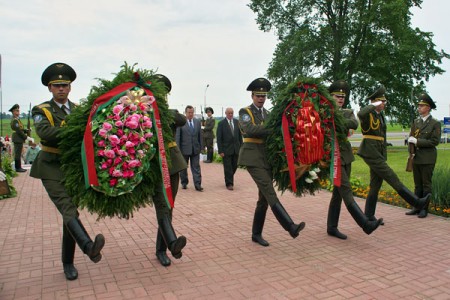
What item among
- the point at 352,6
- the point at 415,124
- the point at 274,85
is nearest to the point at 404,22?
the point at 352,6

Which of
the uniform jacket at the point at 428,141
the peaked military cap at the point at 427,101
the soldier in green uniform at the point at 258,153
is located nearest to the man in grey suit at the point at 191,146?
the soldier in green uniform at the point at 258,153

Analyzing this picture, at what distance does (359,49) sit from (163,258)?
22957mm

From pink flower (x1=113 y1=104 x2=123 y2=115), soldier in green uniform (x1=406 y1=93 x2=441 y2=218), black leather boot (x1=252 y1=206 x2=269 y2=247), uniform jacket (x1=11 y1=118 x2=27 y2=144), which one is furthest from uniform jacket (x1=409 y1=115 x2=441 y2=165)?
uniform jacket (x1=11 y1=118 x2=27 y2=144)

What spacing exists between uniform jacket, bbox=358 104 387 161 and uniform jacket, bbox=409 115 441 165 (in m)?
1.14

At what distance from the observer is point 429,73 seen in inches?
1001

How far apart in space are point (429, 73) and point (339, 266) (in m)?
24.0

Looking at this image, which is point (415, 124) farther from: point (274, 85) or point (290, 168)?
point (274, 85)

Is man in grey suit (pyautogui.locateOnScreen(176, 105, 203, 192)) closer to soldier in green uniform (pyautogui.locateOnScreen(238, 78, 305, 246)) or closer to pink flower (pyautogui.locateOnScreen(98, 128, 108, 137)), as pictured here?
soldier in green uniform (pyautogui.locateOnScreen(238, 78, 305, 246))

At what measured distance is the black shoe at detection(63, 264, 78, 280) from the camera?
446 centimetres

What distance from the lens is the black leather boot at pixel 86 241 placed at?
3.92 m

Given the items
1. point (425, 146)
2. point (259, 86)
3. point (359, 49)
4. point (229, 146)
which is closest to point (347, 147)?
point (259, 86)

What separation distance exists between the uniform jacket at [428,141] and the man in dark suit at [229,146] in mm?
4424

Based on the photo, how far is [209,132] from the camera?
16.8 metres

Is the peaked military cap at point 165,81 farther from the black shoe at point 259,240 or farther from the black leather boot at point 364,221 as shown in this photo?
the black leather boot at point 364,221
